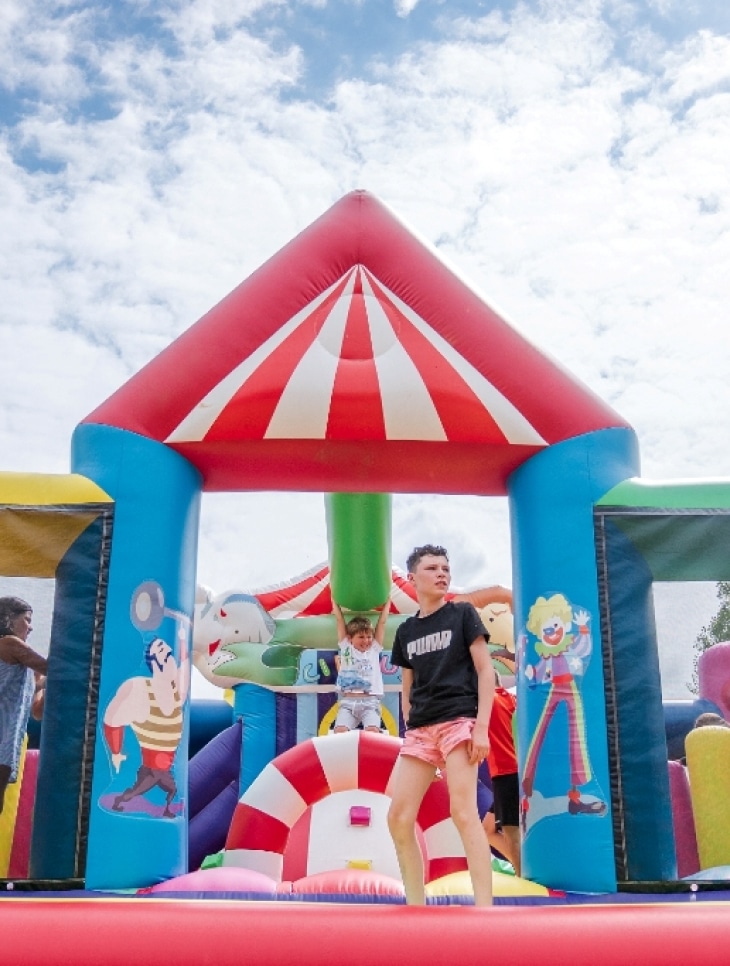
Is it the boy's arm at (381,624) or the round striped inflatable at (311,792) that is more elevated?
the boy's arm at (381,624)

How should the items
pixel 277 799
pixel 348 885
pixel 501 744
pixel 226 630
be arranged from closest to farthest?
1. pixel 348 885
2. pixel 501 744
3. pixel 277 799
4. pixel 226 630

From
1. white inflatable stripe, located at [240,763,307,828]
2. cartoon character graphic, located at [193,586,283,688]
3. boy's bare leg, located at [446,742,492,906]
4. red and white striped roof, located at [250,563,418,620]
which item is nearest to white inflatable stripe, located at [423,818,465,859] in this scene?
white inflatable stripe, located at [240,763,307,828]

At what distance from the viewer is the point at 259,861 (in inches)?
175

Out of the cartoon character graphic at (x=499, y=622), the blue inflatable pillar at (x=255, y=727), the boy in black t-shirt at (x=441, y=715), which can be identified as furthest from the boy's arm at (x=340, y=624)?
the boy in black t-shirt at (x=441, y=715)

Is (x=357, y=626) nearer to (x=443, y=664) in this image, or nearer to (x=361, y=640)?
(x=361, y=640)

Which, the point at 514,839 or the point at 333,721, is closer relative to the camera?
the point at 514,839

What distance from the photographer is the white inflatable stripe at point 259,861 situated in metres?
4.43

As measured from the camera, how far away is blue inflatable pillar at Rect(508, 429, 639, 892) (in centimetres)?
356

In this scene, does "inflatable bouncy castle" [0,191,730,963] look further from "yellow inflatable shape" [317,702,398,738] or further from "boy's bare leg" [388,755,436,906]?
"yellow inflatable shape" [317,702,398,738]

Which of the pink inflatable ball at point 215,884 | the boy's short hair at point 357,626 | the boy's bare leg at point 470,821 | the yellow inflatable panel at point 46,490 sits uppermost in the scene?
the yellow inflatable panel at point 46,490

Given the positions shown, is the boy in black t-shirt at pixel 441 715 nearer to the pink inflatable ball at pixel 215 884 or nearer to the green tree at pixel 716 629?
the pink inflatable ball at pixel 215 884

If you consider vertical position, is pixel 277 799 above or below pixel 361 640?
below

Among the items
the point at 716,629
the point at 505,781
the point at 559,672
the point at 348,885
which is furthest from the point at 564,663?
the point at 348,885

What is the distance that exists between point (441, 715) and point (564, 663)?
0.94 meters
